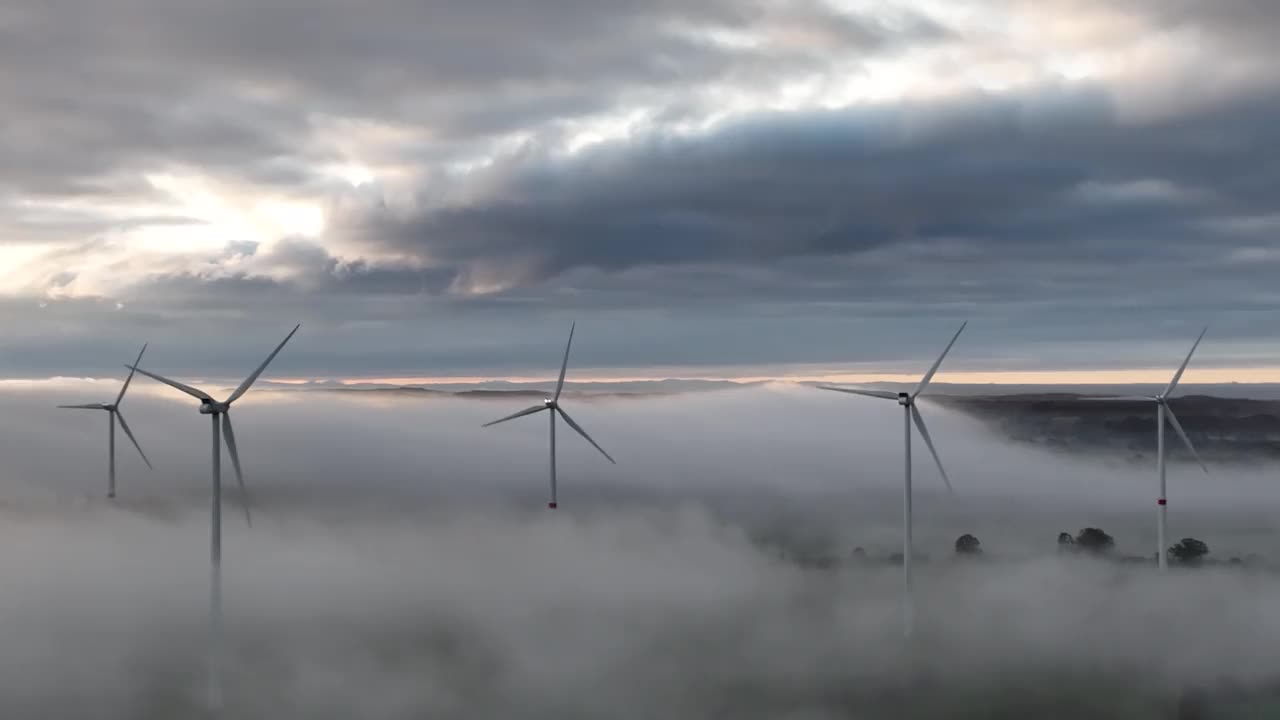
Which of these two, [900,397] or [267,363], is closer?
[267,363]

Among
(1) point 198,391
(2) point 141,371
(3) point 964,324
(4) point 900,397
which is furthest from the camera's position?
(4) point 900,397

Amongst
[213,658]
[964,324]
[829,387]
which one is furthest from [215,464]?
[964,324]

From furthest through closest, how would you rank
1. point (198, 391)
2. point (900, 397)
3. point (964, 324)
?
1. point (900, 397)
2. point (964, 324)
3. point (198, 391)

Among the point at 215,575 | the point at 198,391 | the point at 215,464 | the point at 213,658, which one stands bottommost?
the point at 213,658

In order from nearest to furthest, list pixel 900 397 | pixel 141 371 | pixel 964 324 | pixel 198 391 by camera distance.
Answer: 1. pixel 141 371
2. pixel 198 391
3. pixel 964 324
4. pixel 900 397

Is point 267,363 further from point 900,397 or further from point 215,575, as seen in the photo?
point 900,397

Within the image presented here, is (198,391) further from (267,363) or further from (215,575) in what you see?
(215,575)

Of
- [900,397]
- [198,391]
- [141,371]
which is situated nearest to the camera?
[141,371]

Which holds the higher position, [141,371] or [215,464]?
[141,371]

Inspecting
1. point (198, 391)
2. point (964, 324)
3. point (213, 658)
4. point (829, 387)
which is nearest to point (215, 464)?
point (198, 391)
